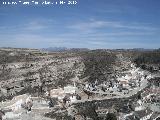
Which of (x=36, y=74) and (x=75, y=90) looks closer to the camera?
(x=75, y=90)

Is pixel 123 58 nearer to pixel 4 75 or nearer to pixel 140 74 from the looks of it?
pixel 140 74

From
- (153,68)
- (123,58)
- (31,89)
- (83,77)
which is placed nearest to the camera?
(31,89)

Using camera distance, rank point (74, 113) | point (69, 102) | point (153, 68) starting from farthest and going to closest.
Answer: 1. point (153, 68)
2. point (69, 102)
3. point (74, 113)

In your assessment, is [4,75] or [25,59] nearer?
[4,75]

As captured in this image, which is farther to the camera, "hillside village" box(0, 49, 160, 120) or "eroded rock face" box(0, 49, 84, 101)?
"eroded rock face" box(0, 49, 84, 101)

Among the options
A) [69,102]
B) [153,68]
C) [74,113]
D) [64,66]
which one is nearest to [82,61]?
[64,66]

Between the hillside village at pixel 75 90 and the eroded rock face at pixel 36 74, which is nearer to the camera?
the hillside village at pixel 75 90

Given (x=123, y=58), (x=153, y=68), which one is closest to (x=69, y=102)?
(x=153, y=68)
